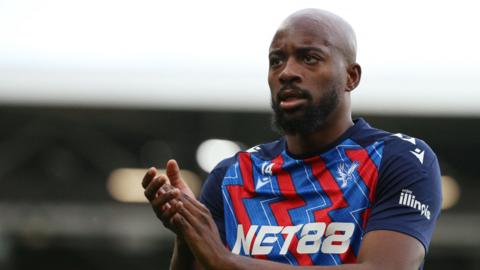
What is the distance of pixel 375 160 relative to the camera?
398 centimetres

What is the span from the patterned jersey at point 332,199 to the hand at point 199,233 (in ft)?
1.14

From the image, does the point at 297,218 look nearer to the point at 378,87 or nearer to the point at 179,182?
the point at 179,182

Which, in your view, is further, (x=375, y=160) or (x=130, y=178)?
(x=130, y=178)

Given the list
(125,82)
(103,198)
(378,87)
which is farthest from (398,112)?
(103,198)

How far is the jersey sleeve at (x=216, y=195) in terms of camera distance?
14.1 feet

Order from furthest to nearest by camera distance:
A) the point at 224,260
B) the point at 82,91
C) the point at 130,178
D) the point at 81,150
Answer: the point at 130,178, the point at 81,150, the point at 82,91, the point at 224,260

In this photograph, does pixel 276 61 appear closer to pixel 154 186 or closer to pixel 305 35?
pixel 305 35

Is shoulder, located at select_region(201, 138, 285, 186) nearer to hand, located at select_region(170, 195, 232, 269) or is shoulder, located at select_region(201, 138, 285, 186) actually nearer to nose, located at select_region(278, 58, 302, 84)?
nose, located at select_region(278, 58, 302, 84)

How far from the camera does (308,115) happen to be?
4.10 meters

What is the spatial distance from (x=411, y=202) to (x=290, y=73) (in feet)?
2.51

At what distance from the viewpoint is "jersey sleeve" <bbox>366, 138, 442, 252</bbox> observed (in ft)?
12.4

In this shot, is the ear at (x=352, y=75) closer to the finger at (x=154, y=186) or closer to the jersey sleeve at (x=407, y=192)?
the jersey sleeve at (x=407, y=192)

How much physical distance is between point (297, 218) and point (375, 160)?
0.42m

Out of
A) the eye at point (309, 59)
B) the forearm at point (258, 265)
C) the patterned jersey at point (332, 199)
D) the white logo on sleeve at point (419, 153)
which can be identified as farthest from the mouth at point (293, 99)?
the forearm at point (258, 265)
